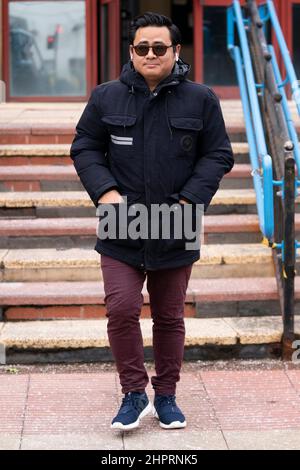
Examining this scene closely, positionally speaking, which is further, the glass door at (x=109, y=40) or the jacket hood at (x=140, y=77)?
the glass door at (x=109, y=40)

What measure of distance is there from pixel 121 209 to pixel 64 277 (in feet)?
6.39

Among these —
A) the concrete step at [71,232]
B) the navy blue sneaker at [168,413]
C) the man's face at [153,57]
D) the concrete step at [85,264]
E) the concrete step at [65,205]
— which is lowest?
the navy blue sneaker at [168,413]

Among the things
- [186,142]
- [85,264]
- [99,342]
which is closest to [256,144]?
[85,264]

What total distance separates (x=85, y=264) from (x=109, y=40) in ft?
18.7

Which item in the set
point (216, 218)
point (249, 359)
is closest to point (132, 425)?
point (249, 359)

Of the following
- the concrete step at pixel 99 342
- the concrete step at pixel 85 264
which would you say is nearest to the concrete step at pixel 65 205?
the concrete step at pixel 85 264

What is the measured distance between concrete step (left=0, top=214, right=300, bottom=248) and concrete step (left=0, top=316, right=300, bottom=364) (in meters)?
0.96

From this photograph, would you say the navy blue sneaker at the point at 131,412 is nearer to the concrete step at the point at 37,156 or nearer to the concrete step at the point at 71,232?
the concrete step at the point at 71,232

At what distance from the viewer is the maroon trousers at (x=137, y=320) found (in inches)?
154

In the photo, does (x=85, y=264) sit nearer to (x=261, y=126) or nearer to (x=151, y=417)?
(x=261, y=126)

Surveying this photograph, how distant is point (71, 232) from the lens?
6121 millimetres

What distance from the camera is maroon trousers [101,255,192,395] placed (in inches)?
154

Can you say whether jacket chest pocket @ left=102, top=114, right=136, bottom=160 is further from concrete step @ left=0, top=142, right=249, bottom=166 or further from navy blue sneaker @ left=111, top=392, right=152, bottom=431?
concrete step @ left=0, top=142, right=249, bottom=166
